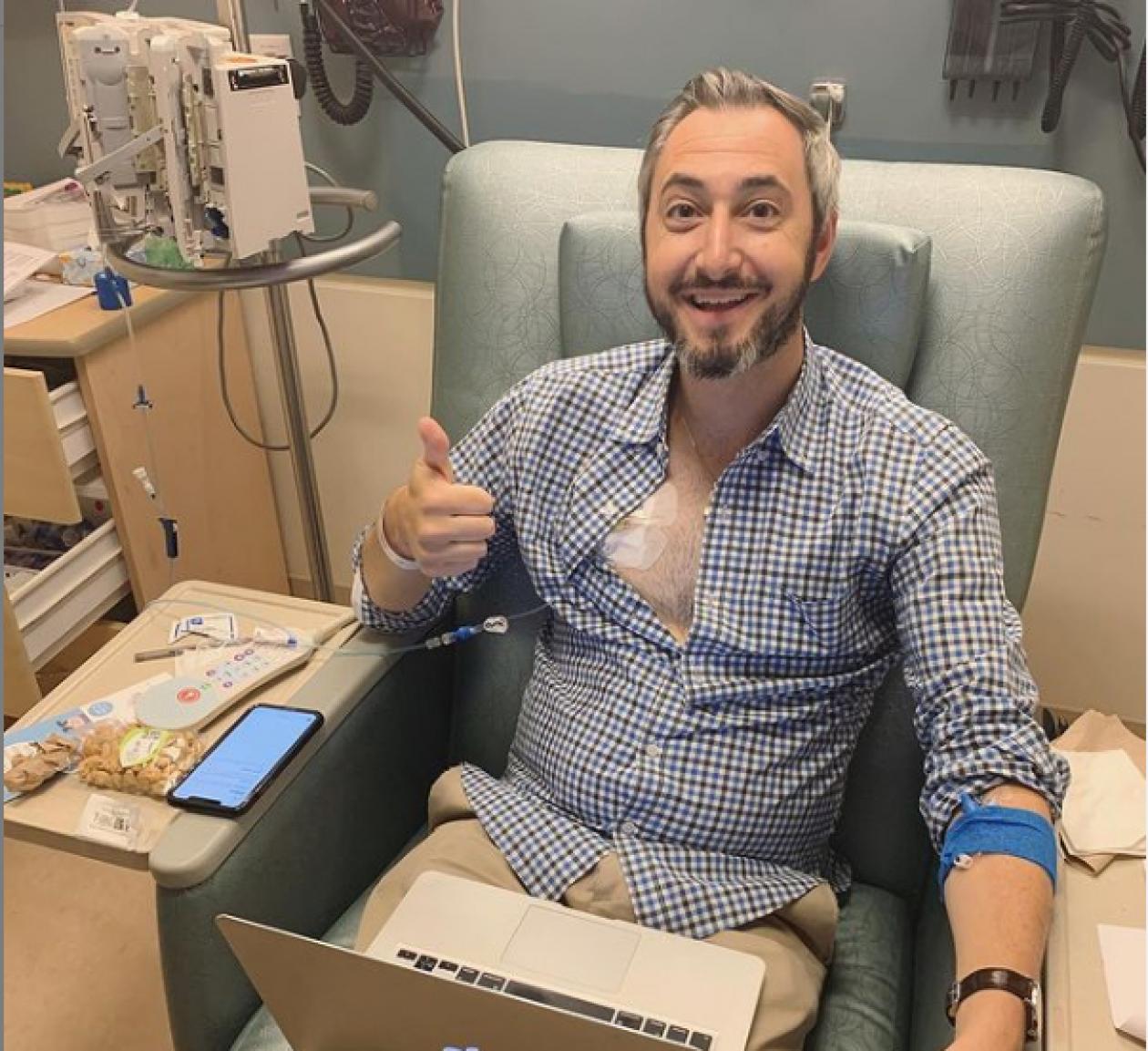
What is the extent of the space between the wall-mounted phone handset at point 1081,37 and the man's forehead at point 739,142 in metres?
0.60

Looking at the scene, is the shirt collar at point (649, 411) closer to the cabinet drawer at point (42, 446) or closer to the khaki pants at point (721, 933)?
the khaki pants at point (721, 933)

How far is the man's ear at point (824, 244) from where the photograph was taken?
121 cm

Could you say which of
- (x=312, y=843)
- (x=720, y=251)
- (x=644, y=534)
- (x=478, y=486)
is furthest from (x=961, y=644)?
(x=312, y=843)

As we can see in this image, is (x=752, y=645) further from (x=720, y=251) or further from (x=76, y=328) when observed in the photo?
(x=76, y=328)

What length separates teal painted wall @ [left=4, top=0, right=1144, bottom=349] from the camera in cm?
166

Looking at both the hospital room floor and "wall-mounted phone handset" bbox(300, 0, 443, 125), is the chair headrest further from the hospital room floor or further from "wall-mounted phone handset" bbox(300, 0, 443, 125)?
the hospital room floor

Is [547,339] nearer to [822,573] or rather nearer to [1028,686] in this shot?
[822,573]

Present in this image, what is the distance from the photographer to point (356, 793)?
1290 millimetres

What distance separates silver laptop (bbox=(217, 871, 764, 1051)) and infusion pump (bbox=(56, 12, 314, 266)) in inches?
31.6

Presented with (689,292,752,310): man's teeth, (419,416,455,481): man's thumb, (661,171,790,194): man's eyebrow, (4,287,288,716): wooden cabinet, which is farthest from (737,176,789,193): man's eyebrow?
(4,287,288,716): wooden cabinet

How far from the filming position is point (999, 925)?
38.2 inches

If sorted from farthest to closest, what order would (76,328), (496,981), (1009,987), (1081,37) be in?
(76,328), (1081,37), (496,981), (1009,987)

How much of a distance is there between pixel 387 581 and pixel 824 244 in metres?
0.60

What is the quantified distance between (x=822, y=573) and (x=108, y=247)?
0.94 m
